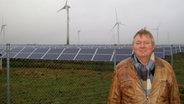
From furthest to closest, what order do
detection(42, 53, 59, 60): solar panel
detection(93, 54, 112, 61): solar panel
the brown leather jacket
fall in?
detection(42, 53, 59, 60): solar panel, detection(93, 54, 112, 61): solar panel, the brown leather jacket

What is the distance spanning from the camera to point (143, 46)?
11.0 ft

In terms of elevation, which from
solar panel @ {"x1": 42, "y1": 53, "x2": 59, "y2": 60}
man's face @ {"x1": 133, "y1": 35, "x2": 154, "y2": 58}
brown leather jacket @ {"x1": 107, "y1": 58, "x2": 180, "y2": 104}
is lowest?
solar panel @ {"x1": 42, "y1": 53, "x2": 59, "y2": 60}

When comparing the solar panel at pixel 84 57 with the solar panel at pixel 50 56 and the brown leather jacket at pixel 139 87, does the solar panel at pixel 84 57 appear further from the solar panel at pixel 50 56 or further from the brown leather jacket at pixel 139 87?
the brown leather jacket at pixel 139 87

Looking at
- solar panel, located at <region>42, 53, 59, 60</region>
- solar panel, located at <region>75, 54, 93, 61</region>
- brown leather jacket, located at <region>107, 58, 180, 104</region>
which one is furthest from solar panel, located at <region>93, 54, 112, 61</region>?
brown leather jacket, located at <region>107, 58, 180, 104</region>

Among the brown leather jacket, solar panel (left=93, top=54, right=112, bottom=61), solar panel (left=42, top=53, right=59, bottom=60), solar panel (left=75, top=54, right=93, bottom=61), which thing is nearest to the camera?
the brown leather jacket

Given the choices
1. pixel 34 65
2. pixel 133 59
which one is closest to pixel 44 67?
pixel 34 65

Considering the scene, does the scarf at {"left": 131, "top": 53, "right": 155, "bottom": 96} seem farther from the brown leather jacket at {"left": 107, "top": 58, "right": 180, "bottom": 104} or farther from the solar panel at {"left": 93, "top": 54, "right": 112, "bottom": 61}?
the solar panel at {"left": 93, "top": 54, "right": 112, "bottom": 61}

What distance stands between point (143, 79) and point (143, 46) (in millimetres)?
368

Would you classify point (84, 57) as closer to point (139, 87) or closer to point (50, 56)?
point (50, 56)

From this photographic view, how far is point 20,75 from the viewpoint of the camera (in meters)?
17.7

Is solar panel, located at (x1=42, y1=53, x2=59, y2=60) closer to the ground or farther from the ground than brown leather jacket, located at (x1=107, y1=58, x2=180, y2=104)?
closer to the ground

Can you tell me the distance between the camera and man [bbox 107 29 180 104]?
3283mm

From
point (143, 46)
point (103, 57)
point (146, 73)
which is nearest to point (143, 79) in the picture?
point (146, 73)

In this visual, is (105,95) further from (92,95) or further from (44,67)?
(44,67)
